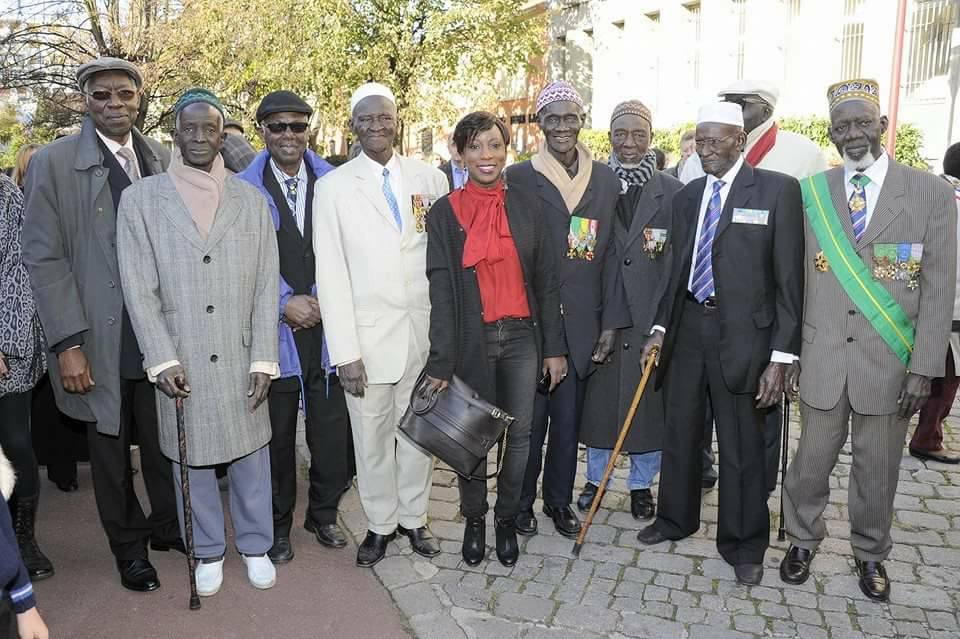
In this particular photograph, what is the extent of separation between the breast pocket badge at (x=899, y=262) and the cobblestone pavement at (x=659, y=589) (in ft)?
5.12

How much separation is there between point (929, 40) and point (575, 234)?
39.1 ft

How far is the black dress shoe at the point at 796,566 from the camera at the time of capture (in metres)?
4.30

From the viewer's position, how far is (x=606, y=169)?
474cm

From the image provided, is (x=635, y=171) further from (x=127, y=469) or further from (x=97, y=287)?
(x=127, y=469)

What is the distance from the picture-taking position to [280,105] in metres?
4.49

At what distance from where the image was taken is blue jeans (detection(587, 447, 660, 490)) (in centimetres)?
524

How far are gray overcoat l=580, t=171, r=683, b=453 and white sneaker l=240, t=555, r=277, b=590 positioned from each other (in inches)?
76.5

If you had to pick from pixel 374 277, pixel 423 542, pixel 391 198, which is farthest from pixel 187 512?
pixel 391 198

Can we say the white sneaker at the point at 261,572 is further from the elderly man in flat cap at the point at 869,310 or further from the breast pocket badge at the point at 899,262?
the breast pocket badge at the point at 899,262

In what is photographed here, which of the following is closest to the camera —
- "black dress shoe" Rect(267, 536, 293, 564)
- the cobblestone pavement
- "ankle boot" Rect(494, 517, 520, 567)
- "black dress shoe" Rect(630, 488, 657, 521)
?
the cobblestone pavement

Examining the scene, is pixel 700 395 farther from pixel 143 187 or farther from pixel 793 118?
pixel 793 118

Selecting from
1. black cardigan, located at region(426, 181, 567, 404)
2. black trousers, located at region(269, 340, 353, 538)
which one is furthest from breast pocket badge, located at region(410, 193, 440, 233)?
black trousers, located at region(269, 340, 353, 538)

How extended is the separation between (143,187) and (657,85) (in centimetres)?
1937

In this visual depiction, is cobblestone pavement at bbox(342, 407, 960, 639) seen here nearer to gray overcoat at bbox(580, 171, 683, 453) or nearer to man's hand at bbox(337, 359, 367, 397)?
gray overcoat at bbox(580, 171, 683, 453)
